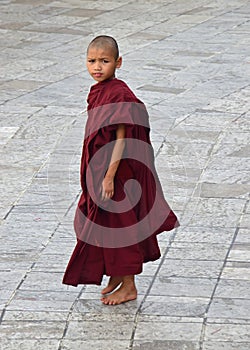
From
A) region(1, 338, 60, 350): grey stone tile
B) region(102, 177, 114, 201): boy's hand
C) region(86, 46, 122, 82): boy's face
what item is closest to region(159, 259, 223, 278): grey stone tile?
region(102, 177, 114, 201): boy's hand

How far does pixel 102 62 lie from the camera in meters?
5.36

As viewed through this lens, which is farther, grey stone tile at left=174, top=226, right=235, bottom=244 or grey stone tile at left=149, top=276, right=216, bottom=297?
grey stone tile at left=174, top=226, right=235, bottom=244

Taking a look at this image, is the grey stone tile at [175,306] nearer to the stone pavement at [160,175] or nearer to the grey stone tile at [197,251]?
the stone pavement at [160,175]

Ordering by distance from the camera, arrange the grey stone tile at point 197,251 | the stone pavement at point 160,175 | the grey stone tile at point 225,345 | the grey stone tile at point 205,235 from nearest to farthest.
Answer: the grey stone tile at point 225,345
the stone pavement at point 160,175
the grey stone tile at point 197,251
the grey stone tile at point 205,235

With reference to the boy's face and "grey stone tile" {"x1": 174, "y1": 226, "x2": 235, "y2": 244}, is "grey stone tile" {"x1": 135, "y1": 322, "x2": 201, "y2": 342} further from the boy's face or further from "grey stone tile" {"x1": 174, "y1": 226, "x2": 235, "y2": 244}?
the boy's face

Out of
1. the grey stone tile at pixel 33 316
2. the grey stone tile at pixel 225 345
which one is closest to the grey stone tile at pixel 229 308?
the grey stone tile at pixel 225 345

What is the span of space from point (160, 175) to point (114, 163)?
1.97 metres

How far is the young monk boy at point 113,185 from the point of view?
5352 mm

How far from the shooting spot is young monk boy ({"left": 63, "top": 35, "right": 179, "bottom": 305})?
17.6 feet

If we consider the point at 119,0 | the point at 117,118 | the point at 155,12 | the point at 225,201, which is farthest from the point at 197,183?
the point at 119,0

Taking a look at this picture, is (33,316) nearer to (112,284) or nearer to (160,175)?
(112,284)

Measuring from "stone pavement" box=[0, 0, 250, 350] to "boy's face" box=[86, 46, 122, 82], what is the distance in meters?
1.27

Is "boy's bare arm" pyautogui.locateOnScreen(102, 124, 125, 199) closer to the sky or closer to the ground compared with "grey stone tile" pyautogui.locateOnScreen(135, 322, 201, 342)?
closer to the sky

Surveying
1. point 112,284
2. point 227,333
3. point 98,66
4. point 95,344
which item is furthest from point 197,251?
point 98,66
